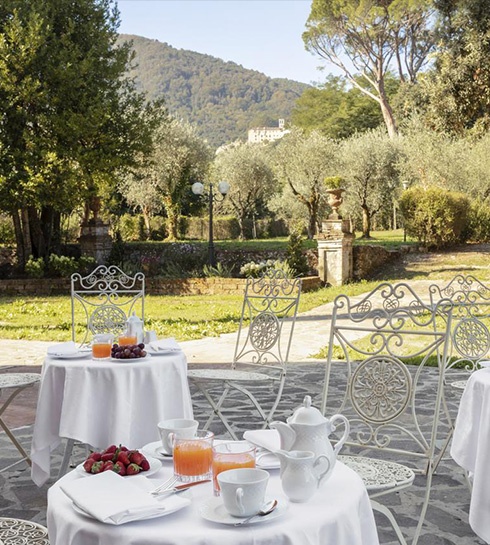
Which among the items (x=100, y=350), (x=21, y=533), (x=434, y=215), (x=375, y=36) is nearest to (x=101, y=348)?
(x=100, y=350)

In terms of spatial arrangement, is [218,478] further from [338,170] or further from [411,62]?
[411,62]

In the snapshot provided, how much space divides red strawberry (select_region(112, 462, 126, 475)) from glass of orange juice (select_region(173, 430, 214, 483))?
16 centimetres

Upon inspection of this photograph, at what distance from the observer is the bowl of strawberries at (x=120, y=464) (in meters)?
2.30

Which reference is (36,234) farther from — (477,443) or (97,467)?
(97,467)

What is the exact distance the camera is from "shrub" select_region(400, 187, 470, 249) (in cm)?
1981

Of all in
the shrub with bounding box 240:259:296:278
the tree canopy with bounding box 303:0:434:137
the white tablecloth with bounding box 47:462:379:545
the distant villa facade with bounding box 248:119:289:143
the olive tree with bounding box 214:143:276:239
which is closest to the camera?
the white tablecloth with bounding box 47:462:379:545

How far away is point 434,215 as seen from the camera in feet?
65.6

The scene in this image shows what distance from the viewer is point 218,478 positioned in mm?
2025

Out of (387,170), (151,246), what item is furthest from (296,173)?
(151,246)

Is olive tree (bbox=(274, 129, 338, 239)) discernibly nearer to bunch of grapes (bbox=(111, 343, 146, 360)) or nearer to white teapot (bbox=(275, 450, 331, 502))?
bunch of grapes (bbox=(111, 343, 146, 360))

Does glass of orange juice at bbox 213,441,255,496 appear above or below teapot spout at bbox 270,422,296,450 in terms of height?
below

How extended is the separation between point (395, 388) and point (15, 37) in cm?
1661

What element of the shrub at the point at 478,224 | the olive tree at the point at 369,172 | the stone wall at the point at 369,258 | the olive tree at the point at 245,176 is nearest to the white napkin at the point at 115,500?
the stone wall at the point at 369,258

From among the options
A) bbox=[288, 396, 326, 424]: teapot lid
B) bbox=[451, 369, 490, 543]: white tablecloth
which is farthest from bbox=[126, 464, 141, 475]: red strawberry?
bbox=[451, 369, 490, 543]: white tablecloth
